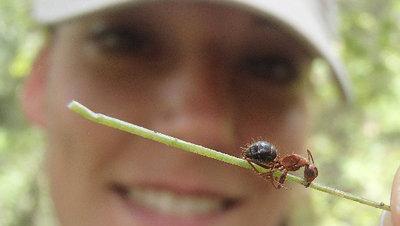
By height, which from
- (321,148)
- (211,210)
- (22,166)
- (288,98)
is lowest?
(22,166)

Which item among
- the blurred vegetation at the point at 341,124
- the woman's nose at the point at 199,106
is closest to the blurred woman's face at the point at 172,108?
the woman's nose at the point at 199,106

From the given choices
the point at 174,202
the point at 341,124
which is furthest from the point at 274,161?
the point at 341,124

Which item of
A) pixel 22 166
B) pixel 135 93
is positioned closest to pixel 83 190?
pixel 135 93

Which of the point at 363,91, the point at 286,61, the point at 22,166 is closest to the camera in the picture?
the point at 286,61

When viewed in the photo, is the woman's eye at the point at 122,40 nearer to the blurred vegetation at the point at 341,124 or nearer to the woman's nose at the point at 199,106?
the woman's nose at the point at 199,106

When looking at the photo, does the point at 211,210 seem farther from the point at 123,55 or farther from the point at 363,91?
the point at 363,91

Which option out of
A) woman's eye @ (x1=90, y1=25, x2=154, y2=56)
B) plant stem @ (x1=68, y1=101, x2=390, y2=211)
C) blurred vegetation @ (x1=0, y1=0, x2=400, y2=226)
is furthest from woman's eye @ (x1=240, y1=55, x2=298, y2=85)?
plant stem @ (x1=68, y1=101, x2=390, y2=211)
